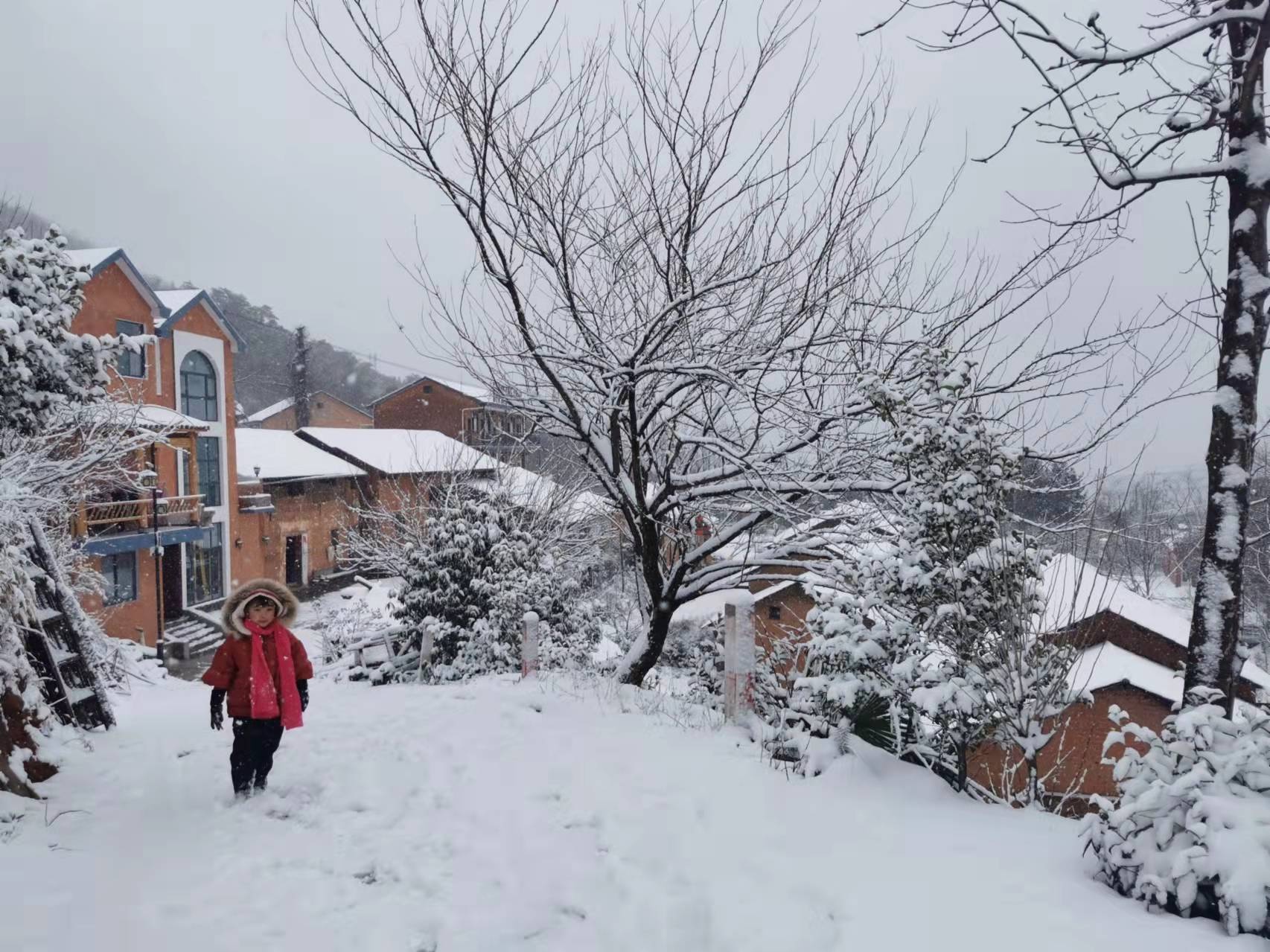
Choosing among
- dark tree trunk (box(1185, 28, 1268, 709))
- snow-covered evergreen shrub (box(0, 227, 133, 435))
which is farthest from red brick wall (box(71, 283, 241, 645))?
dark tree trunk (box(1185, 28, 1268, 709))

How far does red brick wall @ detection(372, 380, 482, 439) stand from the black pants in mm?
34174

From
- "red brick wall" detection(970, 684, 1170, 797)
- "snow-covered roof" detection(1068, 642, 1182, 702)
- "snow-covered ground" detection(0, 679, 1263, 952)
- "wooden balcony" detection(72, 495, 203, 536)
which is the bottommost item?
"red brick wall" detection(970, 684, 1170, 797)

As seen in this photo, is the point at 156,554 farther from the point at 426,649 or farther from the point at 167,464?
the point at 426,649

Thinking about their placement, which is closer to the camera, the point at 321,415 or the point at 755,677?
the point at 755,677

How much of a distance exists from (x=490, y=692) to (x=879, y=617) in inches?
134

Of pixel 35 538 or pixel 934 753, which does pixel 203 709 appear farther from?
pixel 934 753

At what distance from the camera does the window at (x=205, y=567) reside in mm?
21422

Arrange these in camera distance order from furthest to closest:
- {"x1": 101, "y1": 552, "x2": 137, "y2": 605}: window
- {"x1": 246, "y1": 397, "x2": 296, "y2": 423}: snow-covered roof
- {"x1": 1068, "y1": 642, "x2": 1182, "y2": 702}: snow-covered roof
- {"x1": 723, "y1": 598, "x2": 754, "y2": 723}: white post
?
{"x1": 246, "y1": 397, "x2": 296, "y2": 423}: snow-covered roof < {"x1": 101, "y1": 552, "x2": 137, "y2": 605}: window < {"x1": 1068, "y1": 642, "x2": 1182, "y2": 702}: snow-covered roof < {"x1": 723, "y1": 598, "x2": 754, "y2": 723}: white post

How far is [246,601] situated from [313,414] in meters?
47.5

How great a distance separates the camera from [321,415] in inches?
1869

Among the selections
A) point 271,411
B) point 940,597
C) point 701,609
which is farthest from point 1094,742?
point 271,411

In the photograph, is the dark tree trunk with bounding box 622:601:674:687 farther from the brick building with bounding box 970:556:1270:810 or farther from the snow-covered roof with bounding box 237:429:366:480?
the snow-covered roof with bounding box 237:429:366:480

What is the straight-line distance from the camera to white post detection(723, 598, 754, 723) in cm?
493

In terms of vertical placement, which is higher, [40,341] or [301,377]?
[301,377]
